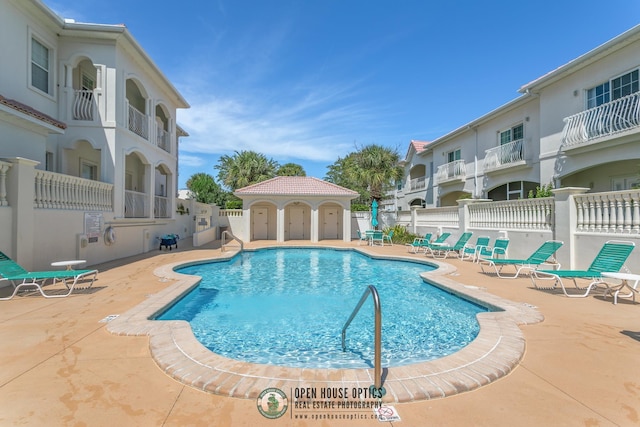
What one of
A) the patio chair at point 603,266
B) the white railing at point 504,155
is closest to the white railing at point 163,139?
the patio chair at point 603,266

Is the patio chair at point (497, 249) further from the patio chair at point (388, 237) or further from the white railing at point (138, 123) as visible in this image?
the white railing at point (138, 123)

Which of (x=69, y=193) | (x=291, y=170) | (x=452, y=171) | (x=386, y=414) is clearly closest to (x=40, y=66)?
(x=69, y=193)

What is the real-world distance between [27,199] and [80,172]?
7.16 m

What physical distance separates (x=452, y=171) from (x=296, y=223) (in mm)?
13056

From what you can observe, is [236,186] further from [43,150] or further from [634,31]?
[634,31]

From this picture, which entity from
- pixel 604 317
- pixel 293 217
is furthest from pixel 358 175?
pixel 604 317

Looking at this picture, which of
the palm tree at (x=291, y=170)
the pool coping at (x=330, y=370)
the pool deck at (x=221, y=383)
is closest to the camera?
the pool deck at (x=221, y=383)

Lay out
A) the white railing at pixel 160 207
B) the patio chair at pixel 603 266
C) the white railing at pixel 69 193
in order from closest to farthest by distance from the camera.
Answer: the patio chair at pixel 603 266, the white railing at pixel 69 193, the white railing at pixel 160 207

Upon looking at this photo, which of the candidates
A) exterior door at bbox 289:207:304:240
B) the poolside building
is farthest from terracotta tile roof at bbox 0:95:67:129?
exterior door at bbox 289:207:304:240

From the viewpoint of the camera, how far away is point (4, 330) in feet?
16.0

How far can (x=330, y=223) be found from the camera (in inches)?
990

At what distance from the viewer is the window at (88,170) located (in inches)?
583

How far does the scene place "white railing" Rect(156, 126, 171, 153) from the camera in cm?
1826

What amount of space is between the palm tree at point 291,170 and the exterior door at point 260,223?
86.3 ft
